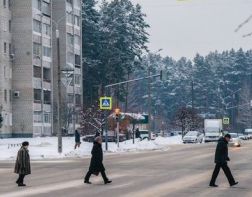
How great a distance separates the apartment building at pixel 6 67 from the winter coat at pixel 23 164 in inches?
2354

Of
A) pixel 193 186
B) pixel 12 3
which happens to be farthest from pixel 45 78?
pixel 193 186

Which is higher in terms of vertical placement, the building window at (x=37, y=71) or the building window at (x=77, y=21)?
the building window at (x=77, y=21)

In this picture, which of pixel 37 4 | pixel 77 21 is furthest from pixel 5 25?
pixel 77 21

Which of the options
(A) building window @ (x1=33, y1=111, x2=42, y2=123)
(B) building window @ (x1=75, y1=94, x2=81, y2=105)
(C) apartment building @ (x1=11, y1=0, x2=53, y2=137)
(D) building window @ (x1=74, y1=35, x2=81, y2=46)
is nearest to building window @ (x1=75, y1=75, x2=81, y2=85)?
(B) building window @ (x1=75, y1=94, x2=81, y2=105)

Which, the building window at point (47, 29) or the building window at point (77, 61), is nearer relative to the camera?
the building window at point (47, 29)

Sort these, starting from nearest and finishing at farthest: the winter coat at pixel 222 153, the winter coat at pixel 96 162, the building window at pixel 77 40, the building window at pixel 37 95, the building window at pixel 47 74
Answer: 1. the winter coat at pixel 222 153
2. the winter coat at pixel 96 162
3. the building window at pixel 37 95
4. the building window at pixel 47 74
5. the building window at pixel 77 40

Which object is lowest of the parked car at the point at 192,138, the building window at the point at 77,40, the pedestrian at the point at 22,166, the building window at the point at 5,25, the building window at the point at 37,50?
the pedestrian at the point at 22,166

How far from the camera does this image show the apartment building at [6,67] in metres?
84.2

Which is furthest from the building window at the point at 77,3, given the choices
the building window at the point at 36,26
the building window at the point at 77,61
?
the building window at the point at 36,26

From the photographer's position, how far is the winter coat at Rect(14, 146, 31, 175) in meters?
23.6

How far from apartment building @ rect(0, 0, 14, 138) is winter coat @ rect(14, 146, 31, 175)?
59784 millimetres

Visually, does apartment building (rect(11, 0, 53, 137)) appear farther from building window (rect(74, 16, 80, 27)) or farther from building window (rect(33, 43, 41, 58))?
building window (rect(74, 16, 80, 27))

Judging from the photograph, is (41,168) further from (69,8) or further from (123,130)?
(69,8)

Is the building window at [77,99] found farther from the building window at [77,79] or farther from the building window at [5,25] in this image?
the building window at [5,25]
